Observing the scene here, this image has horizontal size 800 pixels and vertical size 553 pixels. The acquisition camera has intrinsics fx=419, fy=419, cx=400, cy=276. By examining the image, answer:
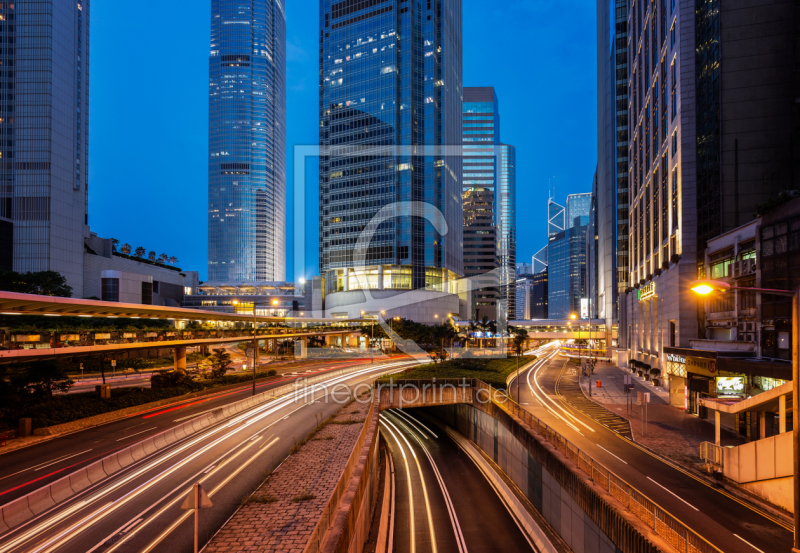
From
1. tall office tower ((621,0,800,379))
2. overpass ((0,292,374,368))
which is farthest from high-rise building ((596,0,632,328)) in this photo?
overpass ((0,292,374,368))

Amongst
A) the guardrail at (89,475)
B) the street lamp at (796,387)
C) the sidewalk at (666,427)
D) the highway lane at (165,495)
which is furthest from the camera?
the sidewalk at (666,427)

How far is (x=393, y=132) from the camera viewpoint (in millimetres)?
117188

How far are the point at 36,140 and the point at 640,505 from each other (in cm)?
10707

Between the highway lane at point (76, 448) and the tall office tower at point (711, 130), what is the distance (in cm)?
4252

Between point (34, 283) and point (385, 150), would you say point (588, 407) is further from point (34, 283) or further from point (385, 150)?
point (385, 150)

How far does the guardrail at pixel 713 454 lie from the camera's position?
1955 cm

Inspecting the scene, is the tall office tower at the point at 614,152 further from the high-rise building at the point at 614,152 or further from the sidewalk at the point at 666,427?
the sidewalk at the point at 666,427

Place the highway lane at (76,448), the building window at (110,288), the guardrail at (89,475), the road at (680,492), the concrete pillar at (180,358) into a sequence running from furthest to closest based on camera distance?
the building window at (110,288)
the concrete pillar at (180,358)
the highway lane at (76,448)
the road at (680,492)
the guardrail at (89,475)

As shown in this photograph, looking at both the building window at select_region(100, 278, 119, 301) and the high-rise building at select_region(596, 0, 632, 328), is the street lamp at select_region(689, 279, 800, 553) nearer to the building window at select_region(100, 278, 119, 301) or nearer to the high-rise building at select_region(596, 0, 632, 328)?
the high-rise building at select_region(596, 0, 632, 328)

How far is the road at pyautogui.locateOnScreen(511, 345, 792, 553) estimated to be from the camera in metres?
14.2

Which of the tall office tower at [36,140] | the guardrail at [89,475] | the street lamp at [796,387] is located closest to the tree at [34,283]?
the tall office tower at [36,140]

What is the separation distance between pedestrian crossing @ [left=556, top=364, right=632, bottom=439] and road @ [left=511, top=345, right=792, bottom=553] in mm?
144

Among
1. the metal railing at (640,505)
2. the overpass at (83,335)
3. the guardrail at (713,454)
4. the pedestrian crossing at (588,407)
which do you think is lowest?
the pedestrian crossing at (588,407)

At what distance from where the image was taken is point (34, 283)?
69375 millimetres
